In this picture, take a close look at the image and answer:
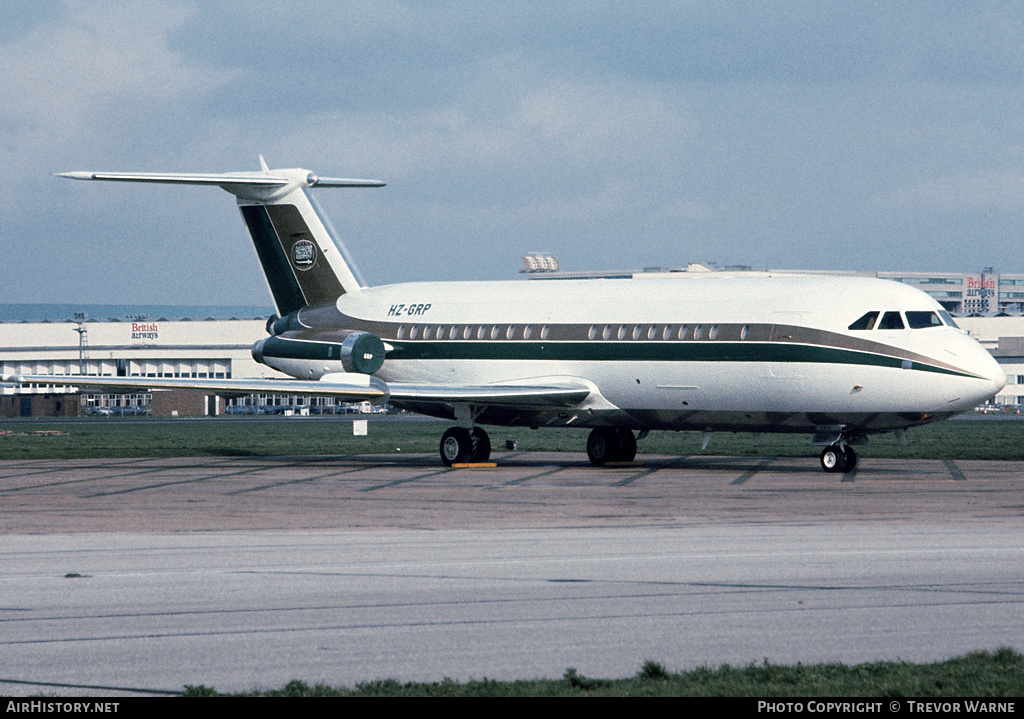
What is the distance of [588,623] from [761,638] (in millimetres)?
1548

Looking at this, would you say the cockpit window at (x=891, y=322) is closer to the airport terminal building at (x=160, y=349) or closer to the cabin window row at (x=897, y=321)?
the cabin window row at (x=897, y=321)

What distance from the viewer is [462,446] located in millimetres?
34312

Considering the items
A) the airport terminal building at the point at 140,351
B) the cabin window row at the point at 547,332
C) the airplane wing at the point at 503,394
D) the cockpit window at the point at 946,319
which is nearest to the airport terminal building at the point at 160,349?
the airport terminal building at the point at 140,351

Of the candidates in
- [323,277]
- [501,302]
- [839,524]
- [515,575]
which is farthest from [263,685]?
[323,277]

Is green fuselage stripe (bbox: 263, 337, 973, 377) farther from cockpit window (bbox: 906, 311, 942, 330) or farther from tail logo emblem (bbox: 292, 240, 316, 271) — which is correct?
tail logo emblem (bbox: 292, 240, 316, 271)

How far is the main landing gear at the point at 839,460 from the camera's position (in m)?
30.0

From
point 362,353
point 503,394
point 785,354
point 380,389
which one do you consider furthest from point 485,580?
point 362,353

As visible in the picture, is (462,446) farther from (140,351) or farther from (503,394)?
(140,351)

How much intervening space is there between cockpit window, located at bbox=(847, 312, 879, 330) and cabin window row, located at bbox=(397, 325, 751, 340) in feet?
7.88

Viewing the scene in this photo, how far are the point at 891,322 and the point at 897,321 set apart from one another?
0.13 meters

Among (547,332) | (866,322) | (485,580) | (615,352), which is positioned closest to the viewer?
(485,580)

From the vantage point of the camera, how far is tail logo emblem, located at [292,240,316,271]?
38.1m

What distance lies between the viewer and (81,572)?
1456cm
